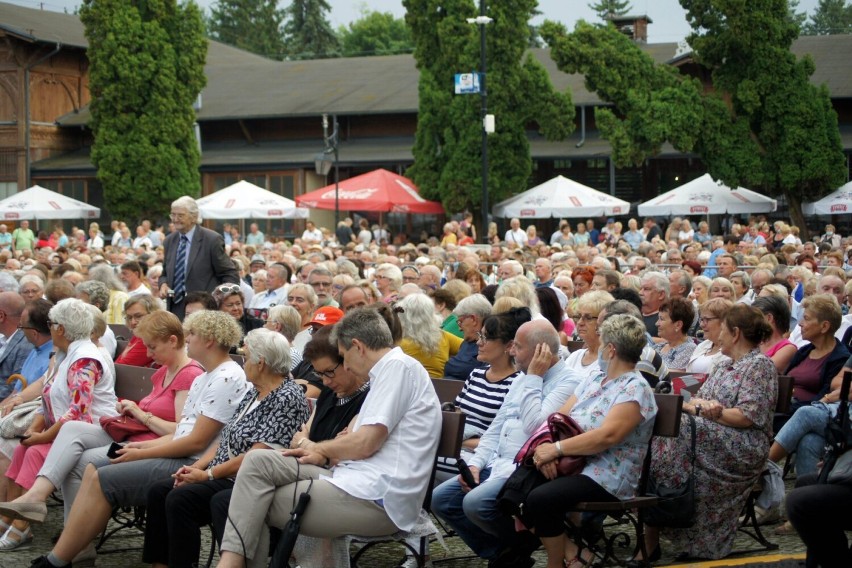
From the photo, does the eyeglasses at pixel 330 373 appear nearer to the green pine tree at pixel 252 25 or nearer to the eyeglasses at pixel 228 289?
the eyeglasses at pixel 228 289

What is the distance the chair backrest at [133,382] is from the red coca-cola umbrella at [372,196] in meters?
21.5

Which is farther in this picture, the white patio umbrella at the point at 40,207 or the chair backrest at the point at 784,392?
the white patio umbrella at the point at 40,207

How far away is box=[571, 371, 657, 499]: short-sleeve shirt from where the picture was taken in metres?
6.03

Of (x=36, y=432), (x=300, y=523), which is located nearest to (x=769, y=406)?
(x=300, y=523)

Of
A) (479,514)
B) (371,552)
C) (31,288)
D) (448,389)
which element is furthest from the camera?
(31,288)

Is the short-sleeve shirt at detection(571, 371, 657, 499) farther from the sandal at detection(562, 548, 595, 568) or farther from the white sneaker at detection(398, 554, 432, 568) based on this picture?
the white sneaker at detection(398, 554, 432, 568)

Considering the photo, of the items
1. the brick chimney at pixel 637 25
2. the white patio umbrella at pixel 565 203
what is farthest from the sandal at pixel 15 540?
the brick chimney at pixel 637 25

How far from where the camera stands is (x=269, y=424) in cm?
649

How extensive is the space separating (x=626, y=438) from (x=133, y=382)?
3.63m

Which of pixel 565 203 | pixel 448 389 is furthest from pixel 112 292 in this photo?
pixel 565 203

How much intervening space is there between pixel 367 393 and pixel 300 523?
2.72ft

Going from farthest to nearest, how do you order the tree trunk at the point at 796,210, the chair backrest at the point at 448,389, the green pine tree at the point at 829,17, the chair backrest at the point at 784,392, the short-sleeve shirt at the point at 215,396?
the green pine tree at the point at 829,17 → the tree trunk at the point at 796,210 → the chair backrest at the point at 448,389 → the chair backrest at the point at 784,392 → the short-sleeve shirt at the point at 215,396

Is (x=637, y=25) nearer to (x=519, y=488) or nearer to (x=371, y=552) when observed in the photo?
(x=371, y=552)

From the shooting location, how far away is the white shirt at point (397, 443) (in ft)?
19.4
